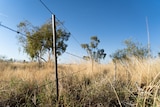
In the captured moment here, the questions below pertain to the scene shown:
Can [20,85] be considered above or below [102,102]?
above

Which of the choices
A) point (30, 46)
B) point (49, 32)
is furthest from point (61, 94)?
point (30, 46)

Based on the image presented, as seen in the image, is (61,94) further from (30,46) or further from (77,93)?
(30,46)

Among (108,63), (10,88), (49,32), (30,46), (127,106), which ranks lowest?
(127,106)

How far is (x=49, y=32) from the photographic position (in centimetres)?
1530

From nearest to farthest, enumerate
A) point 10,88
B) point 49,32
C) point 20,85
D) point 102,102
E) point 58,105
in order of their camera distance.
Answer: point 58,105 → point 102,102 → point 10,88 → point 20,85 → point 49,32

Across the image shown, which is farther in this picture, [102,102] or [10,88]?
[10,88]

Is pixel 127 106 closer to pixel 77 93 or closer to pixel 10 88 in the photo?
pixel 77 93

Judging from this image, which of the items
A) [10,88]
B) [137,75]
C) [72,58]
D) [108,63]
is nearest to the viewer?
[10,88]

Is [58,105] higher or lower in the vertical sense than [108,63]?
lower

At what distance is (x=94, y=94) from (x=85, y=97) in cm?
20

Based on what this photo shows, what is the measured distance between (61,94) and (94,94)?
607 mm

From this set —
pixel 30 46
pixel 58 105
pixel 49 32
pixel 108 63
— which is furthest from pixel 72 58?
pixel 30 46

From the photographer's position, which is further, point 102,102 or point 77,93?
point 77,93

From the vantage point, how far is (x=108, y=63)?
25.3 feet
